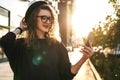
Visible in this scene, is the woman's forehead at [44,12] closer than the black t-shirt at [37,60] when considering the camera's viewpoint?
No

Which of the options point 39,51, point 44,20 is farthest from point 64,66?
point 44,20

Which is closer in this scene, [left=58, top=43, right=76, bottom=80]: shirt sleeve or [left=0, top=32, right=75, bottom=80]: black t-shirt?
[left=0, top=32, right=75, bottom=80]: black t-shirt

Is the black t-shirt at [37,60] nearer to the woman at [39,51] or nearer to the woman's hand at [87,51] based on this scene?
the woman at [39,51]

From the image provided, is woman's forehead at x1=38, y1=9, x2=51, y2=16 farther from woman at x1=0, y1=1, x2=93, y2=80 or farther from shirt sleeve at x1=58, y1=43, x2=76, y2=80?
shirt sleeve at x1=58, y1=43, x2=76, y2=80

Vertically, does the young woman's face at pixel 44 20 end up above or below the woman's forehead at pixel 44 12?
below

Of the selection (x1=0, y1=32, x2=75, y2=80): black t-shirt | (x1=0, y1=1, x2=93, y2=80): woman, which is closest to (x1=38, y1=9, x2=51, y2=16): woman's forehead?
(x1=0, y1=1, x2=93, y2=80): woman

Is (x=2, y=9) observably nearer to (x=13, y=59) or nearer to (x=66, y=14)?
(x=13, y=59)

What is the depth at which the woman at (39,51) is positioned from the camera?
378cm

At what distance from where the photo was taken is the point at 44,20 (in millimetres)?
3889

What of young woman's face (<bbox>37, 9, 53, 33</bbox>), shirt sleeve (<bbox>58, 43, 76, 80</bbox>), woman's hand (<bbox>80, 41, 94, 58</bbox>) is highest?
young woman's face (<bbox>37, 9, 53, 33</bbox>)

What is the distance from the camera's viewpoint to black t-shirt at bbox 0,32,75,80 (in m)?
3.77

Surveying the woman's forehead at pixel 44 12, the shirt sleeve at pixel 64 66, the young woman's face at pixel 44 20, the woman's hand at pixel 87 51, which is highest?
the woman's forehead at pixel 44 12

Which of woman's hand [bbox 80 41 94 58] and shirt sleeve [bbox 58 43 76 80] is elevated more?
woman's hand [bbox 80 41 94 58]

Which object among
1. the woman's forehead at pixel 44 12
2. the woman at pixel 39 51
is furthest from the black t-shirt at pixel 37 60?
the woman's forehead at pixel 44 12
